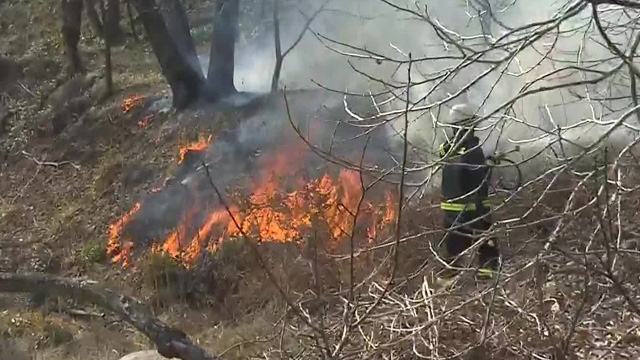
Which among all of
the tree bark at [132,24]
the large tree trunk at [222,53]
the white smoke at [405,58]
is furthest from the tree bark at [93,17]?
the large tree trunk at [222,53]

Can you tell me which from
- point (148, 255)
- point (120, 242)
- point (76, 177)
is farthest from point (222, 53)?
point (148, 255)

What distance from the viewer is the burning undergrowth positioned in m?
9.31

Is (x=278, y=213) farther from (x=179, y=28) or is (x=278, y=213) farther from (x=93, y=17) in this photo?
(x=93, y=17)

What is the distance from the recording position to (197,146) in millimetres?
12820

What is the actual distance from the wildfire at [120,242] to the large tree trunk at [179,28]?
3.11 meters

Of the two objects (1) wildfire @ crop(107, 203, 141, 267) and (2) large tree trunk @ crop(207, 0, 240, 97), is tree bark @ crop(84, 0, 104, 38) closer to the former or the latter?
(2) large tree trunk @ crop(207, 0, 240, 97)

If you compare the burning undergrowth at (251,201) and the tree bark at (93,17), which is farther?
the tree bark at (93,17)

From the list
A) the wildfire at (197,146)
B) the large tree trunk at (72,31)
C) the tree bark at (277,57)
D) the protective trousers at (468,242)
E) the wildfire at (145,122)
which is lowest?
the protective trousers at (468,242)

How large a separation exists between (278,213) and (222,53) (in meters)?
4.91

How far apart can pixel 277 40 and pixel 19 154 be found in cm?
614

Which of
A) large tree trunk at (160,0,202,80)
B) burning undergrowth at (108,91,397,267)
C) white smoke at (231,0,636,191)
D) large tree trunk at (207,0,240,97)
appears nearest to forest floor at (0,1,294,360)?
burning undergrowth at (108,91,397,267)

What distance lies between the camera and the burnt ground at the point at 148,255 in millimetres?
5059

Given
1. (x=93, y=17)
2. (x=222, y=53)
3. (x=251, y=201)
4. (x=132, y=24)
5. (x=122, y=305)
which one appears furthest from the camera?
(x=132, y=24)

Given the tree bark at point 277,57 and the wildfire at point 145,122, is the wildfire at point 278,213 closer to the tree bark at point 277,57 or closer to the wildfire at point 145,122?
the tree bark at point 277,57
